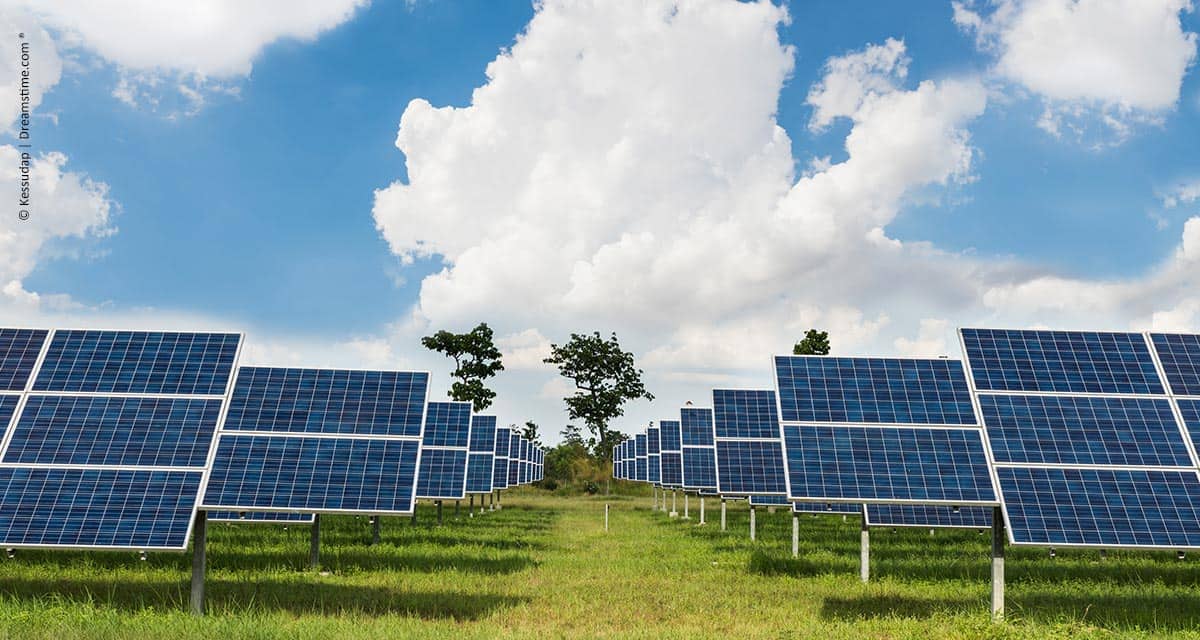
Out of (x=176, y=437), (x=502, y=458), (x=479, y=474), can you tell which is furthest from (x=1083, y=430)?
(x=502, y=458)

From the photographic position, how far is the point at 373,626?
14523mm

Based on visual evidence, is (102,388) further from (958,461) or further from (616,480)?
(616,480)

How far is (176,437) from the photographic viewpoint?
16.4m

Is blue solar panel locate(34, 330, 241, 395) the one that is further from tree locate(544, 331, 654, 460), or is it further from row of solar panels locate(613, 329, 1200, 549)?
tree locate(544, 331, 654, 460)

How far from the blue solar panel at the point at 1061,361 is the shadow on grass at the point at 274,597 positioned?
36.7 feet

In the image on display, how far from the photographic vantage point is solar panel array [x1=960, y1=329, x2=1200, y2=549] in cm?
1492

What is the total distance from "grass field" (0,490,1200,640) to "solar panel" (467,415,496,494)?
9.90 meters

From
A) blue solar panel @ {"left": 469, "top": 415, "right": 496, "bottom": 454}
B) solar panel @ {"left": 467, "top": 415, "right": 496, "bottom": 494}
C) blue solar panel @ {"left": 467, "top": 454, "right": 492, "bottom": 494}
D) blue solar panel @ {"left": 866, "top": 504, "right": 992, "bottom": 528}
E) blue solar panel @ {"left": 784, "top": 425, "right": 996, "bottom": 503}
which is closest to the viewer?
blue solar panel @ {"left": 784, "top": 425, "right": 996, "bottom": 503}

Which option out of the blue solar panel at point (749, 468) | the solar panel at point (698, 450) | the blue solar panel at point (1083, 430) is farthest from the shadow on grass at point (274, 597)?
the solar panel at point (698, 450)

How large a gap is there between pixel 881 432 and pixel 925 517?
353 inches

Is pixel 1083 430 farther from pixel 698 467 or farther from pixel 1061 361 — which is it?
pixel 698 467

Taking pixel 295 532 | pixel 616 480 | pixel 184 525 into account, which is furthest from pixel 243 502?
pixel 616 480

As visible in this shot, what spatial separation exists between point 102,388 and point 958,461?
17.4 metres

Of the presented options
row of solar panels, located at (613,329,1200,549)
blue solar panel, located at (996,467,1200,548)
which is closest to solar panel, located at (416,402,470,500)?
row of solar panels, located at (613,329,1200,549)
